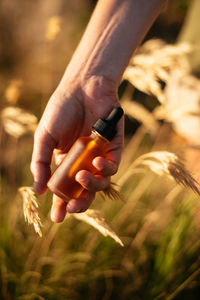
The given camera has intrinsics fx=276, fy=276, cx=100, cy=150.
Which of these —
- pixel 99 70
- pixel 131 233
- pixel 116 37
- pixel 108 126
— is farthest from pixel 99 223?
pixel 131 233

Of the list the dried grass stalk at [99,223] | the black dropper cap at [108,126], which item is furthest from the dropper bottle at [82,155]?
the dried grass stalk at [99,223]

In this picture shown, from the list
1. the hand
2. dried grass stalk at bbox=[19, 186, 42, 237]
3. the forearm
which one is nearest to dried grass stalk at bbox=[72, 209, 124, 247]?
the hand

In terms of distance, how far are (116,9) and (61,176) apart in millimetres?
780

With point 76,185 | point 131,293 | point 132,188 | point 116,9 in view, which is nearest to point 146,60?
point 116,9

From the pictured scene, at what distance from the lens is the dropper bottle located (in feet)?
3.20

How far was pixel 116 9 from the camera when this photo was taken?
1.22 meters

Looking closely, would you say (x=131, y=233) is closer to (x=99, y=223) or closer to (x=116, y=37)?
(x=99, y=223)

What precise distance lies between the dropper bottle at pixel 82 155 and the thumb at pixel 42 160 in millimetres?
121

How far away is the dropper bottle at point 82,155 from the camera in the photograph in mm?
975

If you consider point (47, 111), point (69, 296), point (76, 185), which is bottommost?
point (69, 296)

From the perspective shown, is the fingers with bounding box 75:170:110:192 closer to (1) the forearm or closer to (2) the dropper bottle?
(2) the dropper bottle

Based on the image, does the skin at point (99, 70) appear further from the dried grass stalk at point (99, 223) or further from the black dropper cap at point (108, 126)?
the dried grass stalk at point (99, 223)

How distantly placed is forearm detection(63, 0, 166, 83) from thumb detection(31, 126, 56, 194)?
13.2 inches

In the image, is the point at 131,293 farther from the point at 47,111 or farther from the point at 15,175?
the point at 15,175
